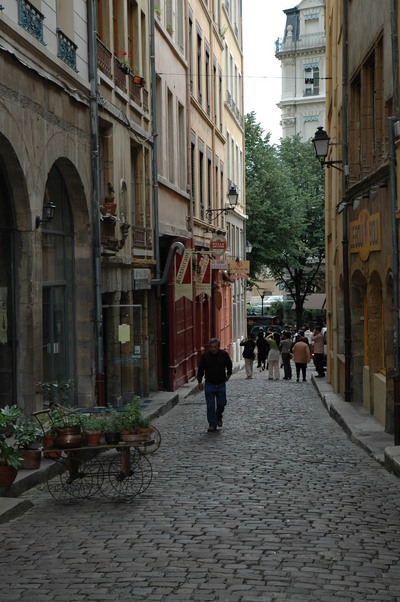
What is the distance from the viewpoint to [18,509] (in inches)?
378

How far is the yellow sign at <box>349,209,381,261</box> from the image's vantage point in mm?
17000

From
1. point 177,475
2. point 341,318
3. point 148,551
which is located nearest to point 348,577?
point 148,551

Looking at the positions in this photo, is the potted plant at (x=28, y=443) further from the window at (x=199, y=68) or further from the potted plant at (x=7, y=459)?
the window at (x=199, y=68)

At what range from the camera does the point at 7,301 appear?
1351 cm

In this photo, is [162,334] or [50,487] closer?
[50,487]

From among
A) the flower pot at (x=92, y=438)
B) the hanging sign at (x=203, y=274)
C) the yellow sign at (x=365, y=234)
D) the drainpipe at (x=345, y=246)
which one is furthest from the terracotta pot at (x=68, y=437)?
the hanging sign at (x=203, y=274)

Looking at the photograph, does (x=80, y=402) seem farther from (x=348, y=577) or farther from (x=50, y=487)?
(x=348, y=577)

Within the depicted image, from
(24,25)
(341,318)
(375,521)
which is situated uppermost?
(24,25)

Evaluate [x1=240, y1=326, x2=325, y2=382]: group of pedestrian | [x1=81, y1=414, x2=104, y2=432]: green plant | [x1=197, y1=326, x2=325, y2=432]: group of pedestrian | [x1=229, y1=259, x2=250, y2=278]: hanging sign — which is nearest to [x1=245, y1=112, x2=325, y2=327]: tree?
[x1=229, y1=259, x2=250, y2=278]: hanging sign

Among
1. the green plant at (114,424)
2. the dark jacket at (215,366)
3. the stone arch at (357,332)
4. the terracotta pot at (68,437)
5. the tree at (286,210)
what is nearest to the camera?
the terracotta pot at (68,437)

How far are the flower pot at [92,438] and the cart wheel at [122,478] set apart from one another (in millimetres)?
240

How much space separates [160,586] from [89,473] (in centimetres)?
349

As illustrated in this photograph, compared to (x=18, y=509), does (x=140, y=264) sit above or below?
above

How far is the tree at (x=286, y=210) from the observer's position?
54344 mm
